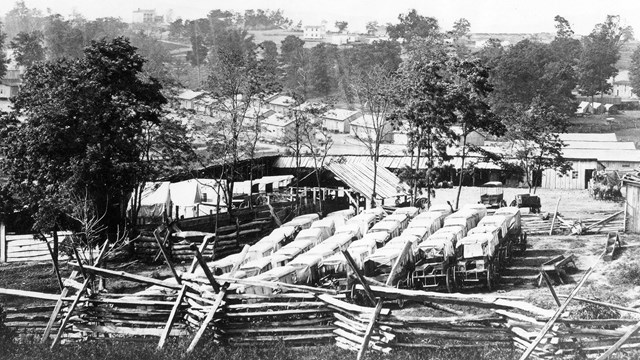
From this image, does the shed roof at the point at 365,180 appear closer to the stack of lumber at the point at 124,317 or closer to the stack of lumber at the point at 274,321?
the stack of lumber at the point at 124,317

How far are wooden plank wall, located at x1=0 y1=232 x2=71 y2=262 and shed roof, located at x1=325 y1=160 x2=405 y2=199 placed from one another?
1304 cm

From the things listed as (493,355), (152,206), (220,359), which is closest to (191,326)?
(220,359)

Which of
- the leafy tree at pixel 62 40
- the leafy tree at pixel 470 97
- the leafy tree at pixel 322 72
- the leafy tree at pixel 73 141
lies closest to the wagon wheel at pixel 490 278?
the leafy tree at pixel 470 97

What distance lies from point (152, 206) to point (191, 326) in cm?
1978

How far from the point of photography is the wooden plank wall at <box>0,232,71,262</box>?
2642 cm

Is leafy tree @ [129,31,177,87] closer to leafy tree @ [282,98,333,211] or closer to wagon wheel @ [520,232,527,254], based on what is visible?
leafy tree @ [282,98,333,211]

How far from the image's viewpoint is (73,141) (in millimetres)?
24531

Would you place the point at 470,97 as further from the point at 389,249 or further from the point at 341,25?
the point at 341,25

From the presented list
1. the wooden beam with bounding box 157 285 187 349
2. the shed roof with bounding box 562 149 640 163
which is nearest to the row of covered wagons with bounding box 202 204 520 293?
the wooden beam with bounding box 157 285 187 349

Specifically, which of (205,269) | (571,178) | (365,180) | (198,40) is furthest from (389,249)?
(198,40)

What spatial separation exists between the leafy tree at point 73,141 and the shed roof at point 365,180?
1166 centimetres

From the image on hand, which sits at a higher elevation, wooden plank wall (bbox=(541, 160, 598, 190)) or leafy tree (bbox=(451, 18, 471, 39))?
leafy tree (bbox=(451, 18, 471, 39))

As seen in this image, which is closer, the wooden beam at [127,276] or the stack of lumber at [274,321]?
the stack of lumber at [274,321]

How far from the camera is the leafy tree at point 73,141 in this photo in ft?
79.2
